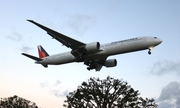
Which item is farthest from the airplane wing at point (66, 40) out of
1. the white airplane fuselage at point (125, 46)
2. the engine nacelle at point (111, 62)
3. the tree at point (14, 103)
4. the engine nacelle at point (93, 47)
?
A: the tree at point (14, 103)

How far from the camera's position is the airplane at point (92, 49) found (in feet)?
129

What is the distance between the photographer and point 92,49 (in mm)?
41531

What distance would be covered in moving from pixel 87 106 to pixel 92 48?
3432 cm

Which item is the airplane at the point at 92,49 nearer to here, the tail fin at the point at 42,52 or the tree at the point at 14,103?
the tail fin at the point at 42,52

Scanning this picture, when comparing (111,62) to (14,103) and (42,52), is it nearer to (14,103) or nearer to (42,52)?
(42,52)

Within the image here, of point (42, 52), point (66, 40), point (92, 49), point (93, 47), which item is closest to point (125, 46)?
point (93, 47)

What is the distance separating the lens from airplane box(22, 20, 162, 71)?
39.3m

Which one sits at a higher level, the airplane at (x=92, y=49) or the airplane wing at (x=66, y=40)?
the airplane wing at (x=66, y=40)

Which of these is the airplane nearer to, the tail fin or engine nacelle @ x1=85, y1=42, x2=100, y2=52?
engine nacelle @ x1=85, y1=42, x2=100, y2=52

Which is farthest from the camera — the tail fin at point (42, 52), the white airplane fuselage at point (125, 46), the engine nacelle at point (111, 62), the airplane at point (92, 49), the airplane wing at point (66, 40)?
the tail fin at point (42, 52)

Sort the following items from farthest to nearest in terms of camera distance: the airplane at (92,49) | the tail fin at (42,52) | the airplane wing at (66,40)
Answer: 1. the tail fin at (42,52)
2. the airplane wing at (66,40)
3. the airplane at (92,49)

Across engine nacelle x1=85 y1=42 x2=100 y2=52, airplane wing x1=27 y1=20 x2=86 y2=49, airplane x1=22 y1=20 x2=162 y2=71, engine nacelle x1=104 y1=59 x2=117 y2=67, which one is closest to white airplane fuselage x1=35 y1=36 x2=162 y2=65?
airplane x1=22 y1=20 x2=162 y2=71

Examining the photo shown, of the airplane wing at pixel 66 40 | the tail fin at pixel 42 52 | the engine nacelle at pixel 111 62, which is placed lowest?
the engine nacelle at pixel 111 62

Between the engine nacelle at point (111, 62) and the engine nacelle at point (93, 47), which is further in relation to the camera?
the engine nacelle at point (111, 62)
